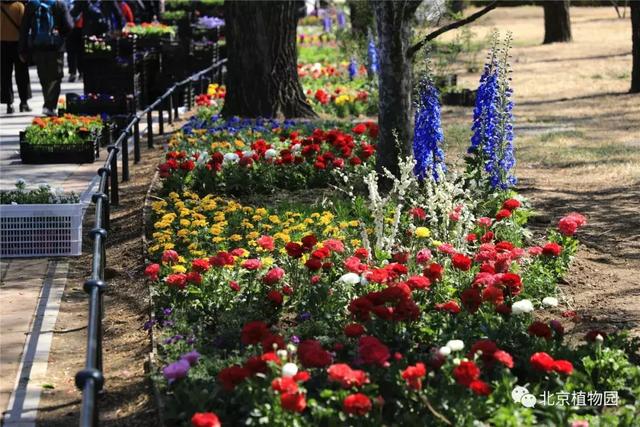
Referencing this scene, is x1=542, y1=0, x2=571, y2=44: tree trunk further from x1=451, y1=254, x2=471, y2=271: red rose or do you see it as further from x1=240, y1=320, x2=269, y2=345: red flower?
x1=240, y1=320, x2=269, y2=345: red flower

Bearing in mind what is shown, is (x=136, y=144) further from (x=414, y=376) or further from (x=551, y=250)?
(x=414, y=376)

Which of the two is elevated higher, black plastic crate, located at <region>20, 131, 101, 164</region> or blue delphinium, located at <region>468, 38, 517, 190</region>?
blue delphinium, located at <region>468, 38, 517, 190</region>

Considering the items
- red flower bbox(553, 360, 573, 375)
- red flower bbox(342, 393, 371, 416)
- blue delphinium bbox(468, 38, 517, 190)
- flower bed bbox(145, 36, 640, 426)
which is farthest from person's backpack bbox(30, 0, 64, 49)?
red flower bbox(342, 393, 371, 416)

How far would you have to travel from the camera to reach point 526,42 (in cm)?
3306

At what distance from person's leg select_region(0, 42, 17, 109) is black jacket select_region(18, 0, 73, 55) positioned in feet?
3.36

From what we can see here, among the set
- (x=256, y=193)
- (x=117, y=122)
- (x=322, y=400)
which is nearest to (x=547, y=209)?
(x=256, y=193)

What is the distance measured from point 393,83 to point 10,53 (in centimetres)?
870

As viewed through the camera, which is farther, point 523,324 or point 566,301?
point 566,301

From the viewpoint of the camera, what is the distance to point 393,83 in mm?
11070

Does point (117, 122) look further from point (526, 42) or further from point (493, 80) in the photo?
point (526, 42)

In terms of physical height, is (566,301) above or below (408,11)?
below

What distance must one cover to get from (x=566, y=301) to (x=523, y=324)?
3.32 ft

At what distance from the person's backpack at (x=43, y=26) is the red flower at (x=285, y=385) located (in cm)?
1261

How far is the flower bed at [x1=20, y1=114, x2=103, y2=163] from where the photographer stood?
13.8m
